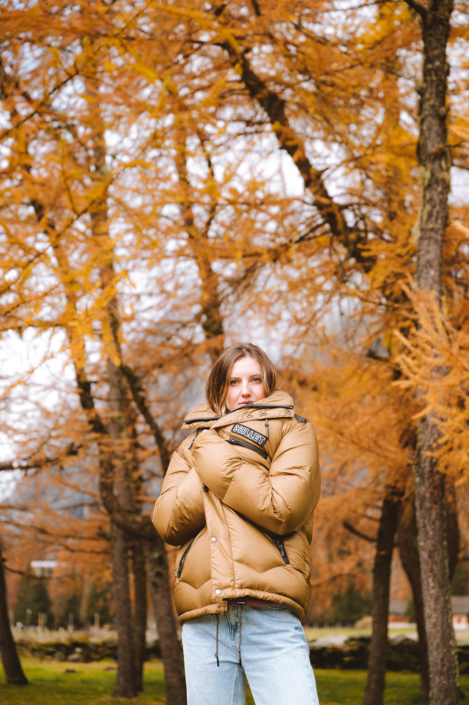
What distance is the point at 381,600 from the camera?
7.14 m

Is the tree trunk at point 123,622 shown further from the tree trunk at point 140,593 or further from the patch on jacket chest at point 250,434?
the patch on jacket chest at point 250,434

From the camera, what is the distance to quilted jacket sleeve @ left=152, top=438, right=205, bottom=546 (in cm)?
174

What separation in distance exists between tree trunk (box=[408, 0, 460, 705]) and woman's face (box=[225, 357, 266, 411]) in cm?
220

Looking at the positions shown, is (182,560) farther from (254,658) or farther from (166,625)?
(166,625)

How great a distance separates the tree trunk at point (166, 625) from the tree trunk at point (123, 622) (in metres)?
1.76

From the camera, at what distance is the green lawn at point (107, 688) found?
730 cm

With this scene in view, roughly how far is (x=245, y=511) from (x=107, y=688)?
927 centimetres

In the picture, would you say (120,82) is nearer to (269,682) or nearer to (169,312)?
(169,312)

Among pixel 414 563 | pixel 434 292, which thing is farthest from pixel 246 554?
pixel 414 563

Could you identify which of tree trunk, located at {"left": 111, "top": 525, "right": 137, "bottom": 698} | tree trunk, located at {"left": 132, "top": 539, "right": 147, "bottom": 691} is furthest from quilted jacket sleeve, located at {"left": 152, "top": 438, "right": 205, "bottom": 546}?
tree trunk, located at {"left": 132, "top": 539, "right": 147, "bottom": 691}

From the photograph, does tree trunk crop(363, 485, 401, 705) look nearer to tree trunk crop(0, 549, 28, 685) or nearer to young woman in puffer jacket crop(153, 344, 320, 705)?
tree trunk crop(0, 549, 28, 685)

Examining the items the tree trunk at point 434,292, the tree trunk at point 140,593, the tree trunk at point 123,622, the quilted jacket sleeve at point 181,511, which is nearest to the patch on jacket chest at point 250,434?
the quilted jacket sleeve at point 181,511

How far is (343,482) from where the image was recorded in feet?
29.0

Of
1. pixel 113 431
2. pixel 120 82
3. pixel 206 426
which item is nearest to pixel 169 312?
pixel 113 431
